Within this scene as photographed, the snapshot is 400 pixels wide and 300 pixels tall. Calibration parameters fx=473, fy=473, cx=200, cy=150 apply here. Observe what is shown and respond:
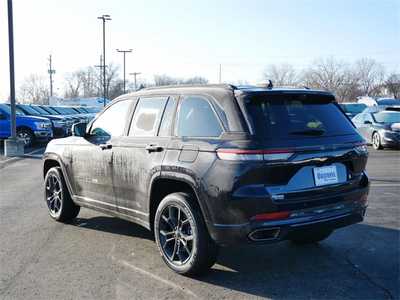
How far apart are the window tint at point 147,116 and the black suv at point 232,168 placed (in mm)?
14

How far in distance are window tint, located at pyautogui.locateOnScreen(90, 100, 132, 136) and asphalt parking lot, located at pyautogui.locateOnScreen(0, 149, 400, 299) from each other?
134cm

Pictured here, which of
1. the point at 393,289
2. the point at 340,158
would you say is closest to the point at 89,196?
the point at 340,158

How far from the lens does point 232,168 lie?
13.3 ft

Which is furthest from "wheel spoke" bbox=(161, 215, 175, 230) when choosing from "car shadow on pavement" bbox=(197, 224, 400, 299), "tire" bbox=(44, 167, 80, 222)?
"tire" bbox=(44, 167, 80, 222)

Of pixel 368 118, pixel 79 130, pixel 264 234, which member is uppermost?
pixel 79 130

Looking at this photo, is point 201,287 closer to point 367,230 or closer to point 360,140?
point 360,140

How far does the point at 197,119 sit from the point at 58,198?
3.19m

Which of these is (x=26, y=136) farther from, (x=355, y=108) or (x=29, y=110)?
(x=355, y=108)

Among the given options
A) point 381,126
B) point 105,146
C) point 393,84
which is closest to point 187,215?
point 105,146

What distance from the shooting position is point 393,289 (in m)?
4.24

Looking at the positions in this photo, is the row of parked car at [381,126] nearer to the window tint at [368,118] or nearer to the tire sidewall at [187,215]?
the window tint at [368,118]

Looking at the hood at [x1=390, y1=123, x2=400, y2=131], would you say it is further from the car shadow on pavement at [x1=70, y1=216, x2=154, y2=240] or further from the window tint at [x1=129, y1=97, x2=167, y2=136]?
the window tint at [x1=129, y1=97, x2=167, y2=136]

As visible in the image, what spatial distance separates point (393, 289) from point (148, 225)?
253 centimetres

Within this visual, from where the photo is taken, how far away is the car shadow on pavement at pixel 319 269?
4238 millimetres
